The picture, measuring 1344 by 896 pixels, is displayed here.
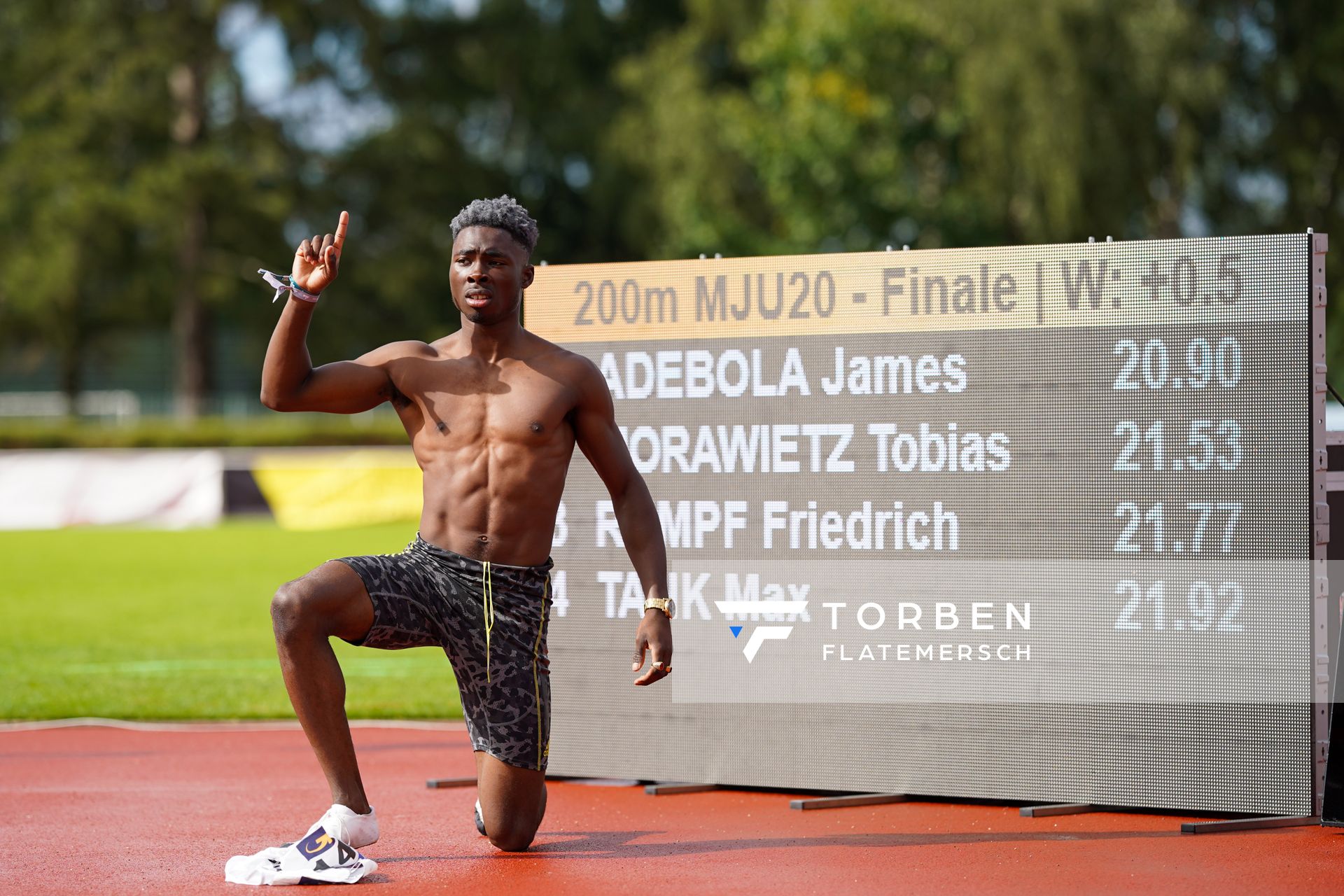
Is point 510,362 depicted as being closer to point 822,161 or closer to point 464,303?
point 464,303

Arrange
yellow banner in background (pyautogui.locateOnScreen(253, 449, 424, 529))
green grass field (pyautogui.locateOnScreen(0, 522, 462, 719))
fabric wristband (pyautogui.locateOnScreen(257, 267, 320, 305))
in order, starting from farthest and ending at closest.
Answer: yellow banner in background (pyautogui.locateOnScreen(253, 449, 424, 529)) < green grass field (pyautogui.locateOnScreen(0, 522, 462, 719)) < fabric wristband (pyautogui.locateOnScreen(257, 267, 320, 305))

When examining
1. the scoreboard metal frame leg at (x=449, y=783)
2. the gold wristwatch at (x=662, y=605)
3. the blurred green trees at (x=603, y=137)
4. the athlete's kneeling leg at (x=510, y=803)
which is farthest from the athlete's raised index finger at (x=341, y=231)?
the blurred green trees at (x=603, y=137)

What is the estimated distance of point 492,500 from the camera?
240 inches

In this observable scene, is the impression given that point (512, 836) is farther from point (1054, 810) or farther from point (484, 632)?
point (1054, 810)

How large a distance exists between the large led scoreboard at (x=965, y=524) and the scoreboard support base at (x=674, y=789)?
71 mm

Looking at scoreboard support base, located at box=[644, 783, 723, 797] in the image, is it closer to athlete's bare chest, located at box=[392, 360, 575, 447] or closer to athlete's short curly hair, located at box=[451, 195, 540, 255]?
athlete's bare chest, located at box=[392, 360, 575, 447]

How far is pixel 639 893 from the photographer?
554 cm

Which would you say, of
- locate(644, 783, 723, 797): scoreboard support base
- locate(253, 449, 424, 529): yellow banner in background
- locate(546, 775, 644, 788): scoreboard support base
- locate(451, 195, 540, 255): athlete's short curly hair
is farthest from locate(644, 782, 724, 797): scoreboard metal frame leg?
locate(253, 449, 424, 529): yellow banner in background

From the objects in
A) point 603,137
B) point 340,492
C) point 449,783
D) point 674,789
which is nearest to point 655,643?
point 674,789

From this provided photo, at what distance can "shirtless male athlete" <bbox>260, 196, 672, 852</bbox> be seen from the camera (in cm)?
599

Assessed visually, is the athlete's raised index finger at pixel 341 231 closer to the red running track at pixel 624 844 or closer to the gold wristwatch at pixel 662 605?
the gold wristwatch at pixel 662 605

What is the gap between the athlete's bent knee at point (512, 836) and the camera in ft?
20.0

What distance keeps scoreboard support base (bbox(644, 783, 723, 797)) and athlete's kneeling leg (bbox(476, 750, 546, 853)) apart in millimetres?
1222

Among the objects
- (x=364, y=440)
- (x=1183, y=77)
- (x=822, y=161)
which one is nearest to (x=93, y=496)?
(x=364, y=440)
